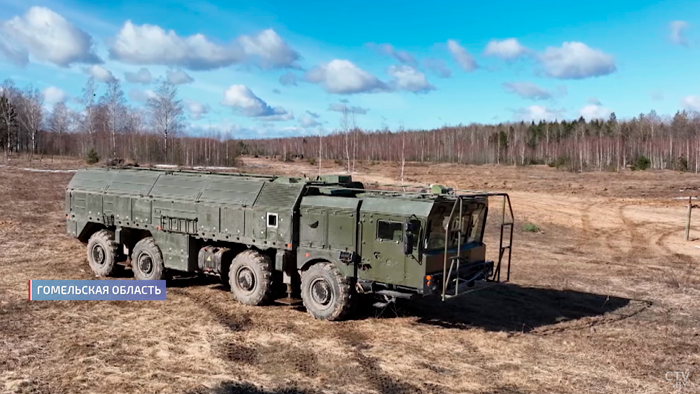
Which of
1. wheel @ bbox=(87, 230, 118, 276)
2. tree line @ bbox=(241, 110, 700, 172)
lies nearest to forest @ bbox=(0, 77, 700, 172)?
tree line @ bbox=(241, 110, 700, 172)

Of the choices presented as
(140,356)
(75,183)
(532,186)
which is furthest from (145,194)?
(532,186)

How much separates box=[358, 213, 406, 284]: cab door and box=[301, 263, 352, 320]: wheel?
484 millimetres

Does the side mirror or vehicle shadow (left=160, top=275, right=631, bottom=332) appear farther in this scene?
vehicle shadow (left=160, top=275, right=631, bottom=332)

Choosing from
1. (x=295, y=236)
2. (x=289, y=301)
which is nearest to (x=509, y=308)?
(x=289, y=301)

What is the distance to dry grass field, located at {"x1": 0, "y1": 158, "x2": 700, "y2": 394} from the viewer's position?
815 cm

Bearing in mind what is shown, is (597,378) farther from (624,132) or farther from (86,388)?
(624,132)

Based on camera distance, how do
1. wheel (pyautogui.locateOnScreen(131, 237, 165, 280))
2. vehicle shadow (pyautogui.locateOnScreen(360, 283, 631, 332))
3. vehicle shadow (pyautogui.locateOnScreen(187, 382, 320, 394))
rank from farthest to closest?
1. wheel (pyautogui.locateOnScreen(131, 237, 165, 280))
2. vehicle shadow (pyautogui.locateOnScreen(360, 283, 631, 332))
3. vehicle shadow (pyautogui.locateOnScreen(187, 382, 320, 394))

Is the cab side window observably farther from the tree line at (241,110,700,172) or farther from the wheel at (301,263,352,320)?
the tree line at (241,110,700,172)

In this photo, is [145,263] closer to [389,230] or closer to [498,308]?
[389,230]

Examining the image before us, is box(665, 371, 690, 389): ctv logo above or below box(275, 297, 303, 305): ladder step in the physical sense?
below

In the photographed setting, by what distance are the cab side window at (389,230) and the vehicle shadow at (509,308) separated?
2036mm

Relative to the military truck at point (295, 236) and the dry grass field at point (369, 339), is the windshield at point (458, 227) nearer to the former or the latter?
the military truck at point (295, 236)

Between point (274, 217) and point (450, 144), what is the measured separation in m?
92.6

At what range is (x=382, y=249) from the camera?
34.6 feet
